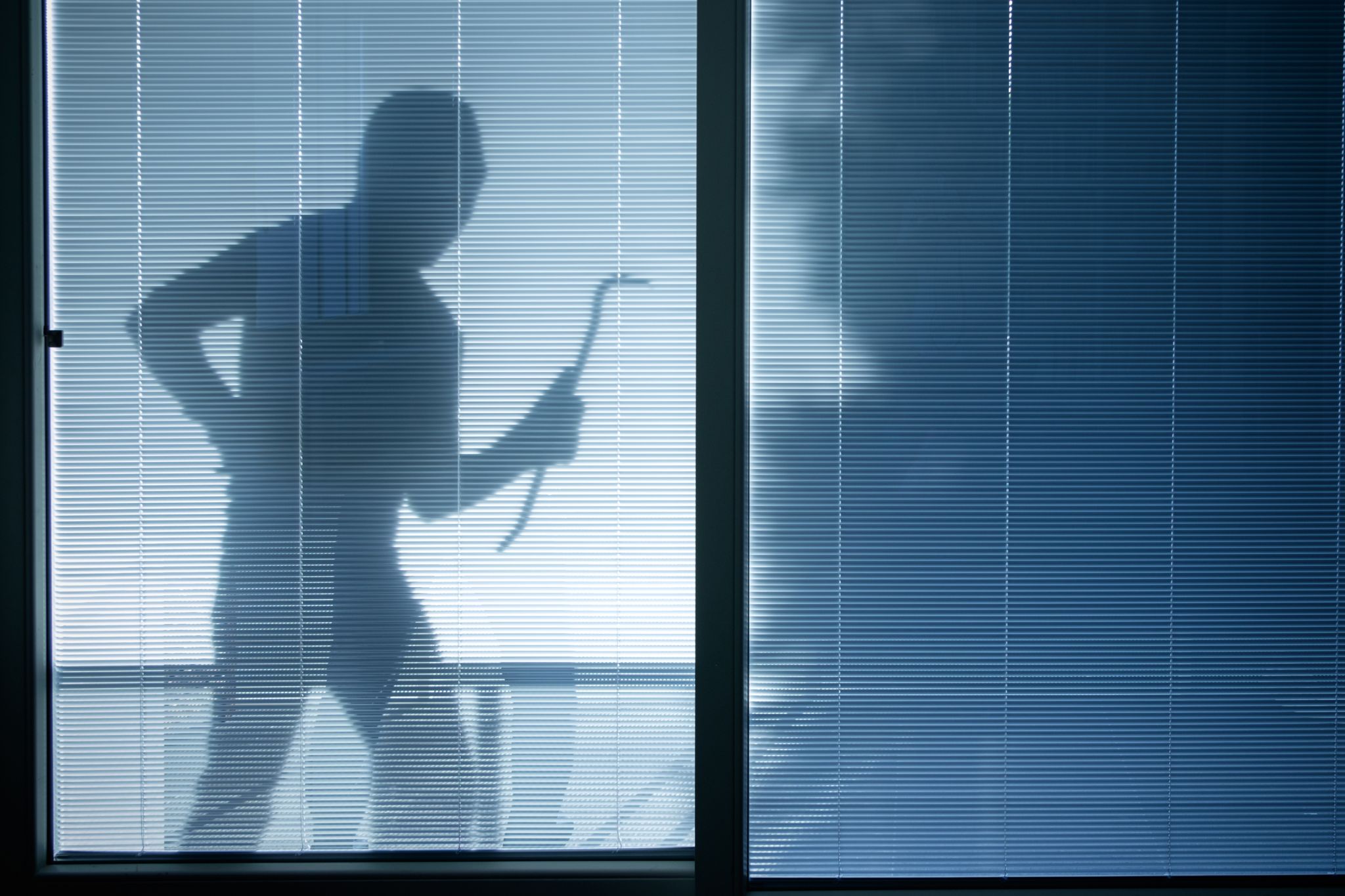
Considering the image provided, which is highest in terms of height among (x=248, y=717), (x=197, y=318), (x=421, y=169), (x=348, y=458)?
(x=421, y=169)

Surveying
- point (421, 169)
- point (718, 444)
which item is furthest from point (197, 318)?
point (718, 444)

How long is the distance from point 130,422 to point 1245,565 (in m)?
2.13

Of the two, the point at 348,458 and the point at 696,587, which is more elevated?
the point at 348,458

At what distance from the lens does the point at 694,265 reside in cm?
154

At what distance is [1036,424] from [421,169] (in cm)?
125

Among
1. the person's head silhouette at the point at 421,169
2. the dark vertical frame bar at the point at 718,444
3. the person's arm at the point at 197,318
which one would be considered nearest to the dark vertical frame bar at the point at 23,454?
the person's arm at the point at 197,318

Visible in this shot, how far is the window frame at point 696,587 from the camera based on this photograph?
1.48 meters


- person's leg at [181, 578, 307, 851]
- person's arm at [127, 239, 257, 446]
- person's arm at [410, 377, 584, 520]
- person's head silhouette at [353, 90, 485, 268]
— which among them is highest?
person's head silhouette at [353, 90, 485, 268]

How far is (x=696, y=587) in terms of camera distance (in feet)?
4.88

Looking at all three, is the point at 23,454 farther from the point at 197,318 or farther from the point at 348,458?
the point at 348,458

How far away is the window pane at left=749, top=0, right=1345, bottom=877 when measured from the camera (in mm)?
1523

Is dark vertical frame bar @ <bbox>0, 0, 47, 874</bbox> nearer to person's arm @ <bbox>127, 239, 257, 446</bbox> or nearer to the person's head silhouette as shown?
person's arm @ <bbox>127, 239, 257, 446</bbox>

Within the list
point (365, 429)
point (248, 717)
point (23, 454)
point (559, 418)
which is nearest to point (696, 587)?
point (559, 418)

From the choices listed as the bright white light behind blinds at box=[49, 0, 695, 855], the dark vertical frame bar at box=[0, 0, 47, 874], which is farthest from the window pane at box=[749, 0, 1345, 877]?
the dark vertical frame bar at box=[0, 0, 47, 874]
